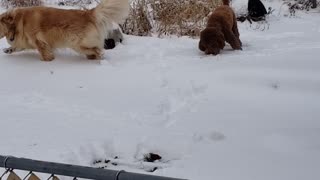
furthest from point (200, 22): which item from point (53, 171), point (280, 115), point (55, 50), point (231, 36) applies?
point (53, 171)

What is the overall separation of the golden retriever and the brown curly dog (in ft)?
3.60

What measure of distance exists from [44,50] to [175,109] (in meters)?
2.38

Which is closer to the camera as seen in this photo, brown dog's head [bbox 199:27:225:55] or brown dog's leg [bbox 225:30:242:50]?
brown dog's head [bbox 199:27:225:55]

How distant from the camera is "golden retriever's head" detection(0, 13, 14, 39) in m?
6.07

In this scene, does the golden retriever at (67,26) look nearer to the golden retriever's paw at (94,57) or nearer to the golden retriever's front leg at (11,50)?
the golden retriever's paw at (94,57)

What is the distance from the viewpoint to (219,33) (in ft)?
20.1

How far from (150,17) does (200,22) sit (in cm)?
84

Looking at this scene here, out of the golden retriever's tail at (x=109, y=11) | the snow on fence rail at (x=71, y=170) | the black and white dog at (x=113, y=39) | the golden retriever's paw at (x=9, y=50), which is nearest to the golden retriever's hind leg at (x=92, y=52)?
the golden retriever's tail at (x=109, y=11)

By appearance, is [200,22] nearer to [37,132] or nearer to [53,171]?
[37,132]

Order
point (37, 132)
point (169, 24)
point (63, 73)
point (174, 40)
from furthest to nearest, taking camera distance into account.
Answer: point (169, 24), point (174, 40), point (63, 73), point (37, 132)

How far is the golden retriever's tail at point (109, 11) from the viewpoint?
595 centimetres

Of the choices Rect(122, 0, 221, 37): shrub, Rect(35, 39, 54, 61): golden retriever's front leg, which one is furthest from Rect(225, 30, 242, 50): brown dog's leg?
Rect(35, 39, 54, 61): golden retriever's front leg

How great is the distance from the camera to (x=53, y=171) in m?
1.82

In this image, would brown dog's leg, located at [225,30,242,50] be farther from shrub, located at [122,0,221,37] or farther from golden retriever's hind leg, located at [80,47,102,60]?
golden retriever's hind leg, located at [80,47,102,60]
